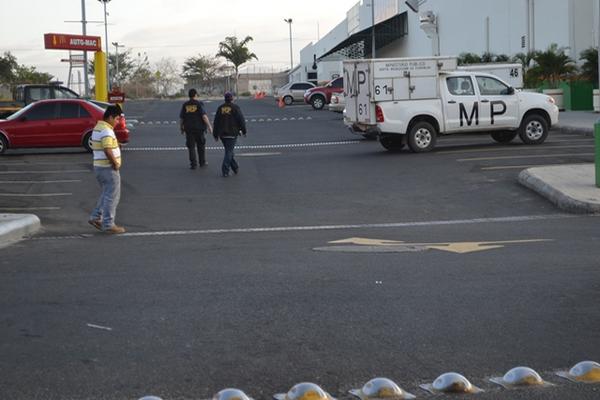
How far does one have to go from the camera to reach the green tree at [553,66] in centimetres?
4122

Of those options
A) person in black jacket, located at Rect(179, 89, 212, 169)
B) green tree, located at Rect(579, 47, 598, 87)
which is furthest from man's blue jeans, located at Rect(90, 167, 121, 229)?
green tree, located at Rect(579, 47, 598, 87)

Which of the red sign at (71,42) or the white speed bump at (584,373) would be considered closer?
the white speed bump at (584,373)

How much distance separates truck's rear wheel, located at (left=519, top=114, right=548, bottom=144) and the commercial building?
5.51 m

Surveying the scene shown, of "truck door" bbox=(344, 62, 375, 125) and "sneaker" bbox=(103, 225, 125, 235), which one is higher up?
"truck door" bbox=(344, 62, 375, 125)

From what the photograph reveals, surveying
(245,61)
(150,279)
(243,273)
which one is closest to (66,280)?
(150,279)

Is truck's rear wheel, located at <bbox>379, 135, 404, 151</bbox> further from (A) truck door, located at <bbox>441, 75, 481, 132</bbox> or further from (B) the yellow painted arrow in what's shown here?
(B) the yellow painted arrow

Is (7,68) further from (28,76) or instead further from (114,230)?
(114,230)

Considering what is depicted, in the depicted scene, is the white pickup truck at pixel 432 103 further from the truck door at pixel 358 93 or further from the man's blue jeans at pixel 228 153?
the man's blue jeans at pixel 228 153

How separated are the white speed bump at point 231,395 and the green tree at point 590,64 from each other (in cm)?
3530

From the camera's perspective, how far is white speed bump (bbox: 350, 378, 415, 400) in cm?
550

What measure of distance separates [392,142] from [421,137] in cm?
124

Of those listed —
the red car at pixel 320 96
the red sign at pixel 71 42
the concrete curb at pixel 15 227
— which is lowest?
the concrete curb at pixel 15 227

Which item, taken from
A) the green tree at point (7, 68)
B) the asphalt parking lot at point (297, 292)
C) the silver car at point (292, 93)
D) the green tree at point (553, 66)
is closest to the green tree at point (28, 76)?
the green tree at point (7, 68)

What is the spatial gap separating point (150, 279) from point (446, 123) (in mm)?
16330
